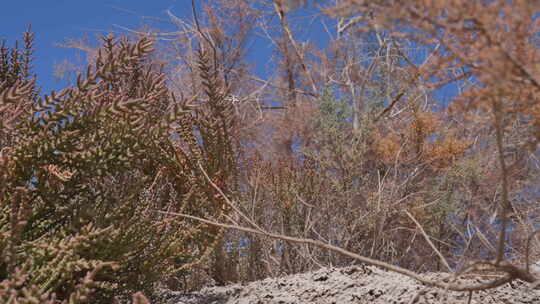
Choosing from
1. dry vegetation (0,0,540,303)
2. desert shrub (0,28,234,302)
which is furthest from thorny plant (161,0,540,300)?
desert shrub (0,28,234,302)

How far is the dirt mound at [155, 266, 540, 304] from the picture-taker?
190 cm

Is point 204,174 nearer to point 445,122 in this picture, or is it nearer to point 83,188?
point 83,188

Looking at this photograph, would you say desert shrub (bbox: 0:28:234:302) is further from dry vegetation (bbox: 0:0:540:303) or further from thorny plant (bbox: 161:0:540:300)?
thorny plant (bbox: 161:0:540:300)

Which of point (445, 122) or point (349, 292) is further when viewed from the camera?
point (445, 122)

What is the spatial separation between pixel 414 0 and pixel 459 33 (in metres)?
0.10

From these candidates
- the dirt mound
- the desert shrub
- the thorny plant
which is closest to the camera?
the thorny plant

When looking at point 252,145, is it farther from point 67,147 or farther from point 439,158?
point 67,147

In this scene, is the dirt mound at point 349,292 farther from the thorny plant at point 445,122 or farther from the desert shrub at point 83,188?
the desert shrub at point 83,188

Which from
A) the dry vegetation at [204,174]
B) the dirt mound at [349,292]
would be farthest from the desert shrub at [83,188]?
the dirt mound at [349,292]

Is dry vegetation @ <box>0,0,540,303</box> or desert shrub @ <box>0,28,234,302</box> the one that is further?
desert shrub @ <box>0,28,234,302</box>

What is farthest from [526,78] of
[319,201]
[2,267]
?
[319,201]

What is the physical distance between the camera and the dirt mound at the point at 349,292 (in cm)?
190

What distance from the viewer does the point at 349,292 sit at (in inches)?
78.1

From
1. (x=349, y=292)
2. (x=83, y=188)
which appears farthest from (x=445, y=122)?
(x=83, y=188)
